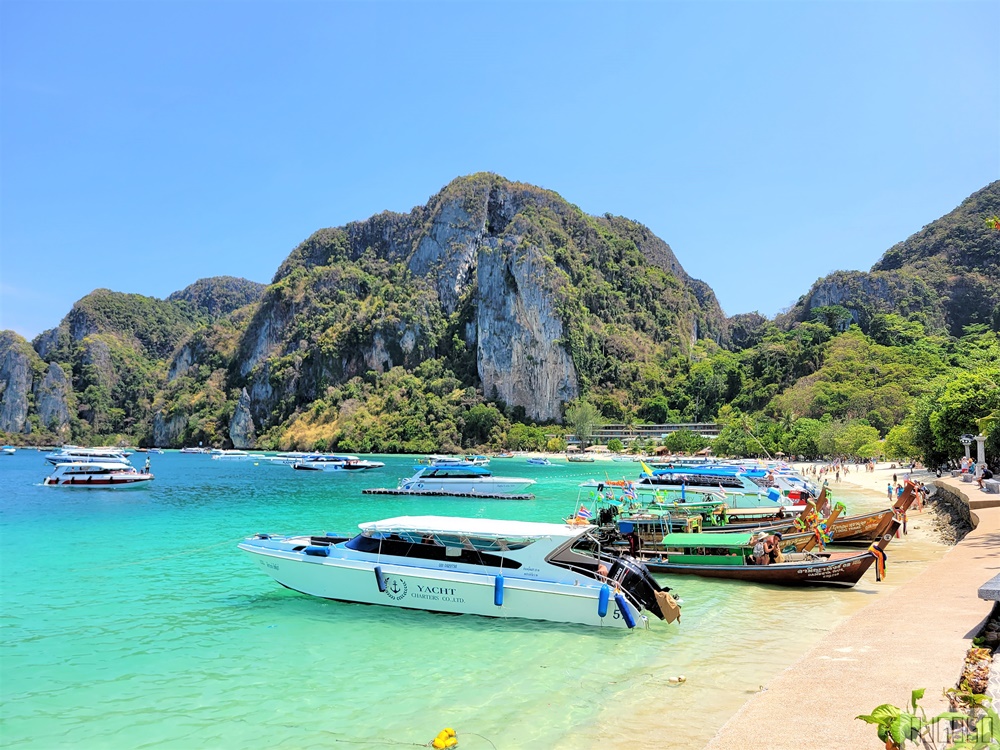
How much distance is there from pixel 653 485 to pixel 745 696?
25975mm

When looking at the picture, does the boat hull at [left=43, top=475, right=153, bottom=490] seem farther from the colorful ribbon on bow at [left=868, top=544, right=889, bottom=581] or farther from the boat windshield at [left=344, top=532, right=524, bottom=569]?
the colorful ribbon on bow at [left=868, top=544, right=889, bottom=581]

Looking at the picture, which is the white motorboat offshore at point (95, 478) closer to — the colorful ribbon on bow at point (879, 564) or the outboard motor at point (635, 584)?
the outboard motor at point (635, 584)

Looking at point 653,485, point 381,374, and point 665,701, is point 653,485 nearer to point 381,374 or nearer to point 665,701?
point 665,701

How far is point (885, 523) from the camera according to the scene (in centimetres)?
2330

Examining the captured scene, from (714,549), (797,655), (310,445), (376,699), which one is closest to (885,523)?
(714,549)

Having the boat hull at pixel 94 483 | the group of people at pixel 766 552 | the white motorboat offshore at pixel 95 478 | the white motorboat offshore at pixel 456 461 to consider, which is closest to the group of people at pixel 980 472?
the group of people at pixel 766 552

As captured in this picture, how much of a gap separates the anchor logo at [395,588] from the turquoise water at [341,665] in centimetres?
62

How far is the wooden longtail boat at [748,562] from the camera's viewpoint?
1927 centimetres

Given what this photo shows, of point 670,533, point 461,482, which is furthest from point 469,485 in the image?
point 670,533

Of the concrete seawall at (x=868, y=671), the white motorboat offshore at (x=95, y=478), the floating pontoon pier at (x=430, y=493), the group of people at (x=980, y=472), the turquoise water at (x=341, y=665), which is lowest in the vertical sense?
the floating pontoon pier at (x=430, y=493)

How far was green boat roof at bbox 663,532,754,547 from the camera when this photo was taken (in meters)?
21.5

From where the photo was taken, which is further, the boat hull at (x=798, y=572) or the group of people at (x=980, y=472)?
the group of people at (x=980, y=472)

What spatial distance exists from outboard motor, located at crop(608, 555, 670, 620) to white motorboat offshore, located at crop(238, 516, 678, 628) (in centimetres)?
2

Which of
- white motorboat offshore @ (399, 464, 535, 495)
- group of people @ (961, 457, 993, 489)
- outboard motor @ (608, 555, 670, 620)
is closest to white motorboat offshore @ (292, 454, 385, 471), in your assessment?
white motorboat offshore @ (399, 464, 535, 495)
